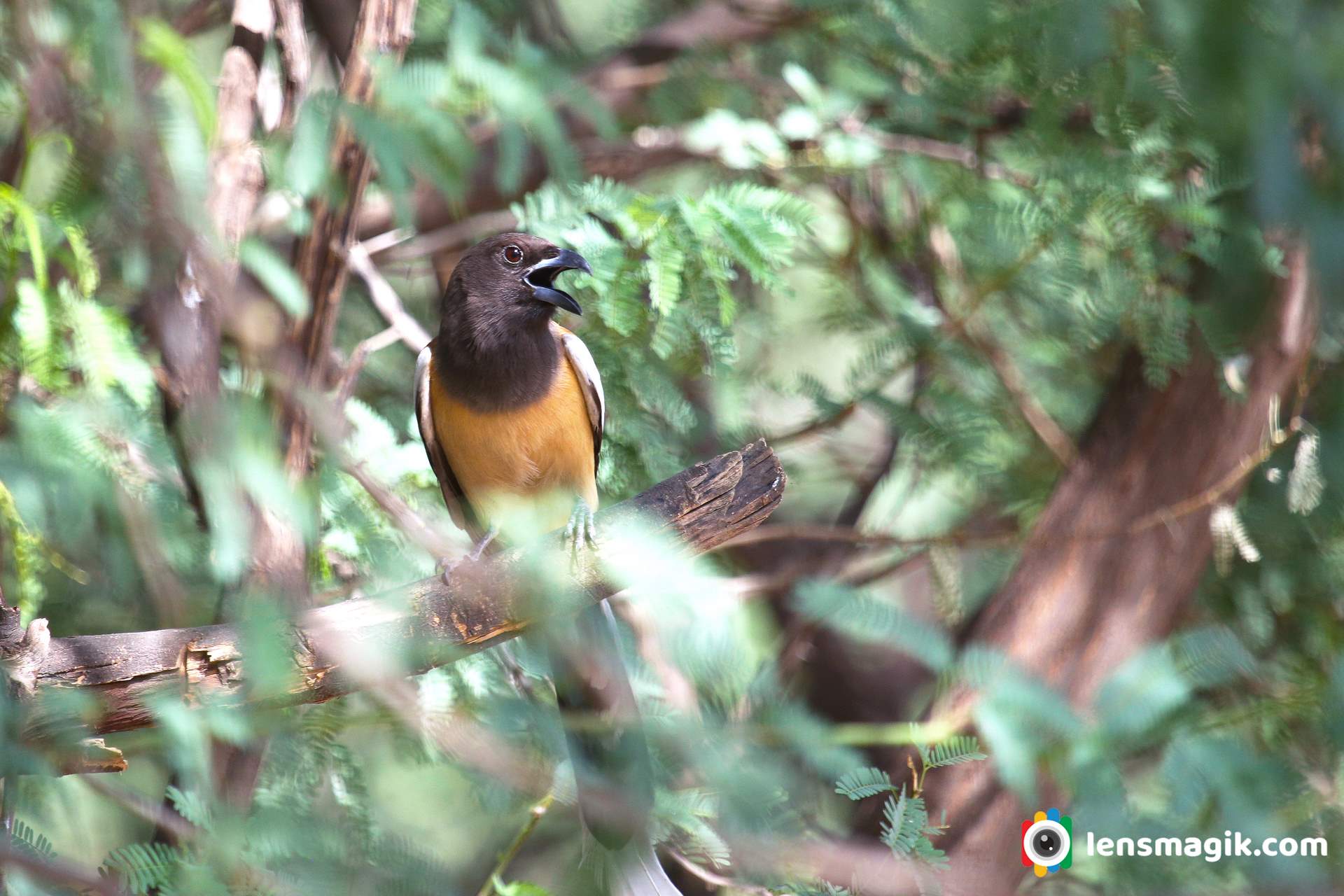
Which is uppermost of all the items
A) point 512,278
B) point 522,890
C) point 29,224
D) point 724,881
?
point 29,224

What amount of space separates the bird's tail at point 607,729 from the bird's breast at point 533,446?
0.43m

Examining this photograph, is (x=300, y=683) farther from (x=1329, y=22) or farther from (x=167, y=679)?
(x=1329, y=22)

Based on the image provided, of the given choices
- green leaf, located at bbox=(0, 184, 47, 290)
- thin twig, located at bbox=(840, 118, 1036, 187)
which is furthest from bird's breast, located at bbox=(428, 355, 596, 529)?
thin twig, located at bbox=(840, 118, 1036, 187)

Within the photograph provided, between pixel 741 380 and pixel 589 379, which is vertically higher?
pixel 589 379

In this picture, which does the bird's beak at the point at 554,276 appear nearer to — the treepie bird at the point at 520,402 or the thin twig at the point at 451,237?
the treepie bird at the point at 520,402

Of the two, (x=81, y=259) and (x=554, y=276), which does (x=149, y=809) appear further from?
(x=554, y=276)

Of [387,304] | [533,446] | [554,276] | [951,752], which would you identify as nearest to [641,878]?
[951,752]

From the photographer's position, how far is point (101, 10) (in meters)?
2.66

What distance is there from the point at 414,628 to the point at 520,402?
1.50 m

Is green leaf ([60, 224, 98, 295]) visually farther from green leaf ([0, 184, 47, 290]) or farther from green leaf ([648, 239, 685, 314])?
green leaf ([648, 239, 685, 314])

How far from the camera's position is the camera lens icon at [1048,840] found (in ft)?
14.9

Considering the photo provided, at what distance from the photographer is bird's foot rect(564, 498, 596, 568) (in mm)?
2809

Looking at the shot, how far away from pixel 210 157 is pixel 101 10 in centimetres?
105

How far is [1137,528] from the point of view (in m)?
4.82
